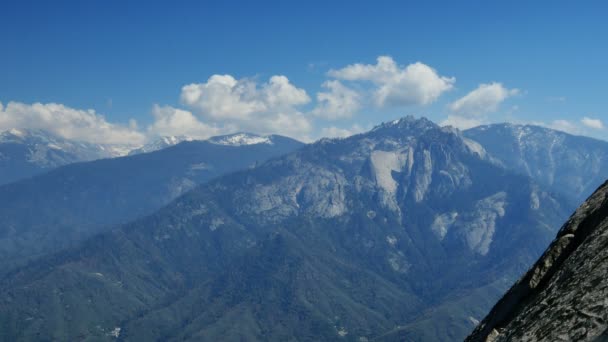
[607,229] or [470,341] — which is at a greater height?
[607,229]

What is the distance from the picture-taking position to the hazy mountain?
66.0 ft

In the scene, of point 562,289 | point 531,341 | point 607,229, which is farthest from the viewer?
point 607,229

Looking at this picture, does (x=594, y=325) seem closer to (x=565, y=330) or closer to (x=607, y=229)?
(x=565, y=330)

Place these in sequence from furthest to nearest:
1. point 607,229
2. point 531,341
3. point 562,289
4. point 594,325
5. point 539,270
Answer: point 539,270 → point 607,229 → point 562,289 → point 531,341 → point 594,325

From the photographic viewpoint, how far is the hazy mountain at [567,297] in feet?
66.0

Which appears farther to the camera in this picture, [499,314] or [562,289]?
[499,314]

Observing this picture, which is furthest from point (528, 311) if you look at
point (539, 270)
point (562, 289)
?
point (539, 270)

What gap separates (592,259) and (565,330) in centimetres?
471

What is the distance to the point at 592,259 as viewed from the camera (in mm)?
23781

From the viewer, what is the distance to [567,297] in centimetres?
2230

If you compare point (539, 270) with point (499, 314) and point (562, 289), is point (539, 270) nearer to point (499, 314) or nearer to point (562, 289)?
point (499, 314)

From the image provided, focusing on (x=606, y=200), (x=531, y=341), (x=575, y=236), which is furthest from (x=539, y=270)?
(x=531, y=341)

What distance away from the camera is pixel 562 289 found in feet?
76.9

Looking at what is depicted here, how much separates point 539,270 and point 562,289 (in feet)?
29.5
